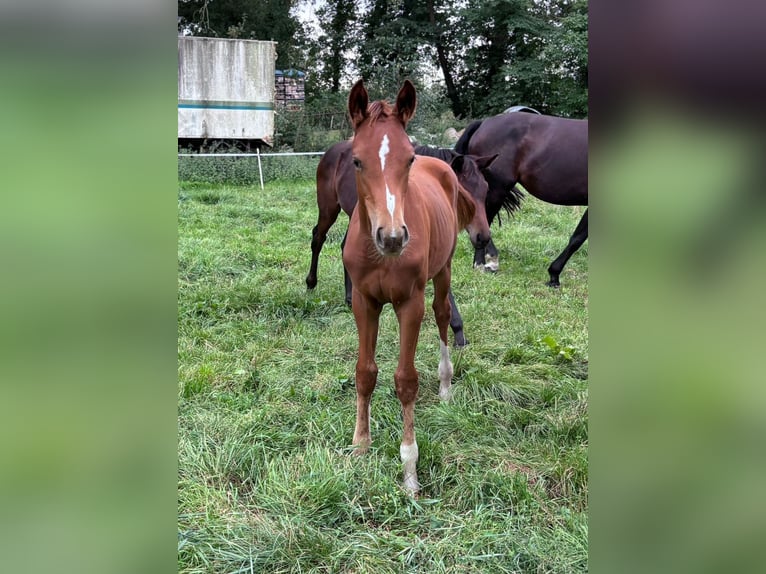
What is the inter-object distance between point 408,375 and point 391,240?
2.83ft

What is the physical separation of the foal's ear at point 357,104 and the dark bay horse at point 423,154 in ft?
7.02

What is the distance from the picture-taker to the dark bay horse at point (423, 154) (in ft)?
14.8

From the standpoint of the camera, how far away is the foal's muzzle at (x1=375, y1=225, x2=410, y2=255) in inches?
79.1

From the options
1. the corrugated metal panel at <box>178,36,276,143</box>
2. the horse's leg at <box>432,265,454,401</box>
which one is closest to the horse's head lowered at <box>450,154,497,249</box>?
the horse's leg at <box>432,265,454,401</box>

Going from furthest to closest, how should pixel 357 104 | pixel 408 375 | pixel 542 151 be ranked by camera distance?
pixel 542 151 < pixel 408 375 < pixel 357 104

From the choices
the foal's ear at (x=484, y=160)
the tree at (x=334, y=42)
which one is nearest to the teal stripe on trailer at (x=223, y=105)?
the tree at (x=334, y=42)

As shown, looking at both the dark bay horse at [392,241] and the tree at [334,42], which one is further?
the tree at [334,42]

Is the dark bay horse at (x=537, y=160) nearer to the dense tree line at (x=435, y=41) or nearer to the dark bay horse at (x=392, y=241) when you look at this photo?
the dark bay horse at (x=392, y=241)
